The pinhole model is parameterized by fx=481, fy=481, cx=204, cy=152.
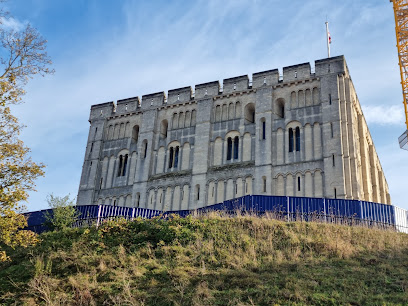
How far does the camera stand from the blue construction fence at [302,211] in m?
24.6

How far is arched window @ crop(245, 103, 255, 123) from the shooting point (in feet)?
127

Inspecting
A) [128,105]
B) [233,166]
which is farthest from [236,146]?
[128,105]

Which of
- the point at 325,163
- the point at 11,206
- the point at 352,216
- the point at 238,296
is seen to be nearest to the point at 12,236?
the point at 11,206

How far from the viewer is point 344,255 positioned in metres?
18.5

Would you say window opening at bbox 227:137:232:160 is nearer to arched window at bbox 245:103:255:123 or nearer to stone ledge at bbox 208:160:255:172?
stone ledge at bbox 208:160:255:172

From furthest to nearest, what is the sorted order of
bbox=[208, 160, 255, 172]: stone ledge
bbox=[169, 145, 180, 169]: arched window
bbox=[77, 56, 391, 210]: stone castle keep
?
bbox=[169, 145, 180, 169]: arched window, bbox=[208, 160, 255, 172]: stone ledge, bbox=[77, 56, 391, 210]: stone castle keep

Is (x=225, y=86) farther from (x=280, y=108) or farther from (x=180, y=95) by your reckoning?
(x=280, y=108)

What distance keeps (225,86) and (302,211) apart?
708 inches

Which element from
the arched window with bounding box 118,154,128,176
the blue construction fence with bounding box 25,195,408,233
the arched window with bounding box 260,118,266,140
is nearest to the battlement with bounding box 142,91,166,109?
the arched window with bounding box 118,154,128,176

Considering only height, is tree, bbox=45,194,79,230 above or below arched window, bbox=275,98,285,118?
below

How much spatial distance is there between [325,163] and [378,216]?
8274 millimetres

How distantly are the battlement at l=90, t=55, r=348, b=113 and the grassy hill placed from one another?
17.7 m

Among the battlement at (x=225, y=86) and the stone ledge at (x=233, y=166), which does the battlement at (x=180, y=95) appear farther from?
the stone ledge at (x=233, y=166)

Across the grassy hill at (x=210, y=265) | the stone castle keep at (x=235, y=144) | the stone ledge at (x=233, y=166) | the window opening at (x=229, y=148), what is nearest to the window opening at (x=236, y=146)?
the stone castle keep at (x=235, y=144)
